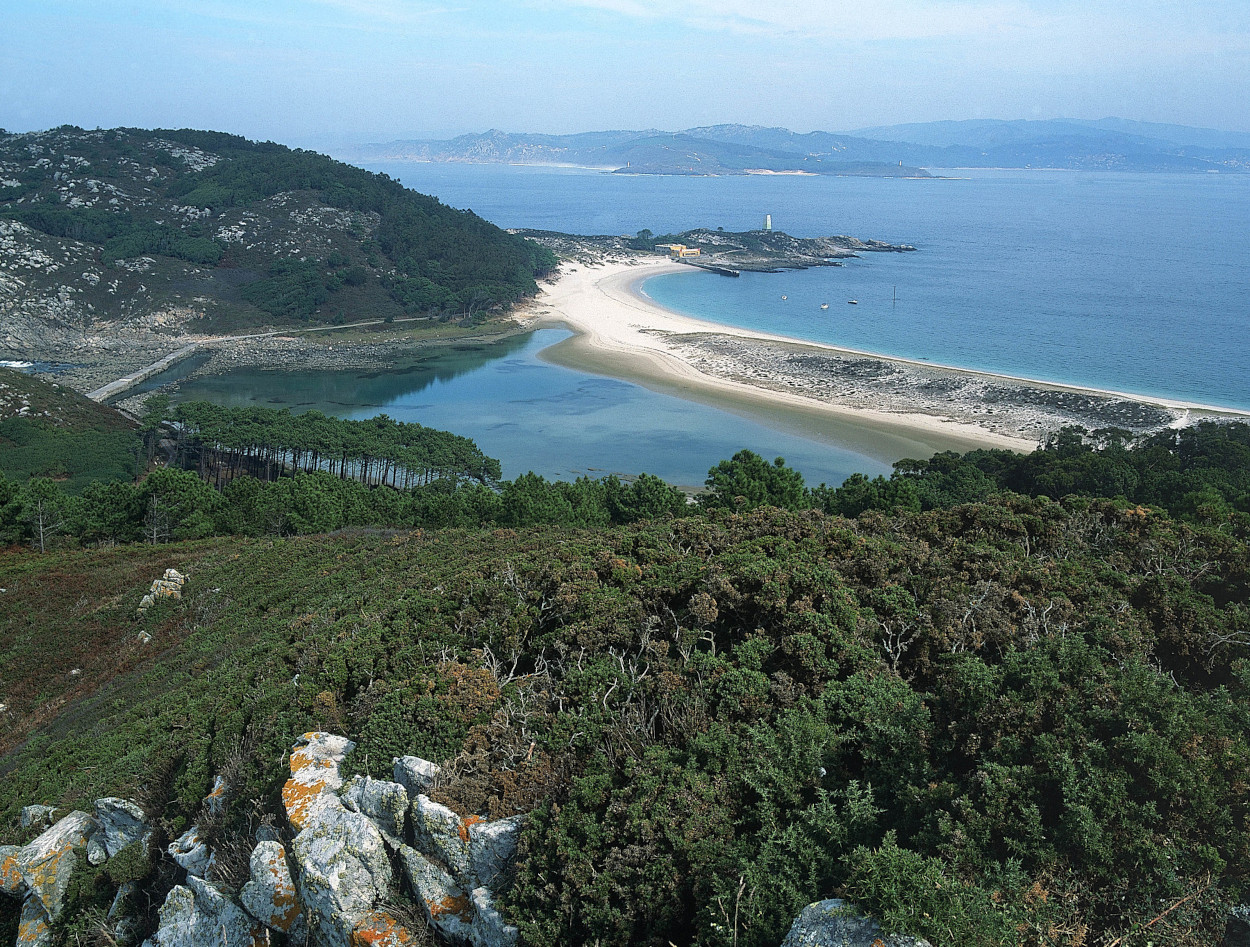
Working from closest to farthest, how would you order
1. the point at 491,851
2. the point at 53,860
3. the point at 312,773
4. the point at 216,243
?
the point at 491,851 < the point at 312,773 < the point at 53,860 < the point at 216,243

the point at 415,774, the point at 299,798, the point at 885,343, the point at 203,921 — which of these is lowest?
the point at 203,921

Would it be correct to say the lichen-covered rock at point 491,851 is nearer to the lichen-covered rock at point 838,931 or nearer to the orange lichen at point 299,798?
the orange lichen at point 299,798

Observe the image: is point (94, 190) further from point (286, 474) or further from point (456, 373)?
point (286, 474)

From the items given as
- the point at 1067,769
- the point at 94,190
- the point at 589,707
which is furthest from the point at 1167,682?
the point at 94,190

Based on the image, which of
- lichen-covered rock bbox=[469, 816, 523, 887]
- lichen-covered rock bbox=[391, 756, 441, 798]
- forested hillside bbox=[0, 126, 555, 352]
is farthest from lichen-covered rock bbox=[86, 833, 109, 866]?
forested hillside bbox=[0, 126, 555, 352]

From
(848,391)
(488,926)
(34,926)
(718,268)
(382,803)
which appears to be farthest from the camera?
(718,268)

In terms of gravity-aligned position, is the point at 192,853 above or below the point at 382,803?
below

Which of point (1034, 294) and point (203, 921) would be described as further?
point (1034, 294)

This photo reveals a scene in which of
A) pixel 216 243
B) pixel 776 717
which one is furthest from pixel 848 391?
pixel 216 243

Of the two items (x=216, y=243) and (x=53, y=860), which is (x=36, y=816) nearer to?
(x=53, y=860)
